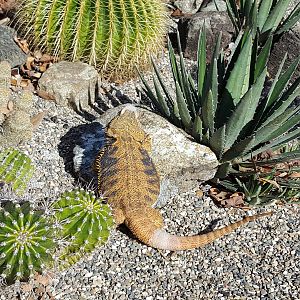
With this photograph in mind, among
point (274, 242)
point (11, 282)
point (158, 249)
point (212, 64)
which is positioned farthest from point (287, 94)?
point (11, 282)

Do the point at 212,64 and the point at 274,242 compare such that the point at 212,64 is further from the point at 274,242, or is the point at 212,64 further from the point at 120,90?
the point at 120,90

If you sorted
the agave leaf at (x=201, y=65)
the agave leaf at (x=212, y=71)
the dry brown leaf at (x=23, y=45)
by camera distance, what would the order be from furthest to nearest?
the dry brown leaf at (x=23, y=45) → the agave leaf at (x=201, y=65) → the agave leaf at (x=212, y=71)

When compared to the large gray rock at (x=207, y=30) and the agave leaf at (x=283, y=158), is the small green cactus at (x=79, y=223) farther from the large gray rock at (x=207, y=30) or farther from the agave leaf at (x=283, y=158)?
the large gray rock at (x=207, y=30)

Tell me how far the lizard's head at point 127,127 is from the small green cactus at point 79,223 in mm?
702

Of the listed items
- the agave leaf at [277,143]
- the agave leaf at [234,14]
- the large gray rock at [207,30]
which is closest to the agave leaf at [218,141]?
the agave leaf at [277,143]

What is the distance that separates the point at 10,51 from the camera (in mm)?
5430

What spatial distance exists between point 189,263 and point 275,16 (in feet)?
9.28

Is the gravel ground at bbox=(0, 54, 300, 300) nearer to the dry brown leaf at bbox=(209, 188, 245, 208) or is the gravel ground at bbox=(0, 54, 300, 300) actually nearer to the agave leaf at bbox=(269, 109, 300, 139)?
the dry brown leaf at bbox=(209, 188, 245, 208)

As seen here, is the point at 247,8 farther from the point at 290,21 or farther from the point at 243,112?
the point at 243,112

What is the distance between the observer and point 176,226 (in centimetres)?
409

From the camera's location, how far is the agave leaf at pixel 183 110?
4.13 metres

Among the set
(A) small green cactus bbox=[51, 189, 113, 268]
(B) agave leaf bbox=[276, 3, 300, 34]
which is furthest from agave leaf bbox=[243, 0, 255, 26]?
(A) small green cactus bbox=[51, 189, 113, 268]

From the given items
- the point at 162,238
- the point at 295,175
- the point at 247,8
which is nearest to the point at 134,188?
the point at 162,238

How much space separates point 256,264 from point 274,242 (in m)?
0.29
